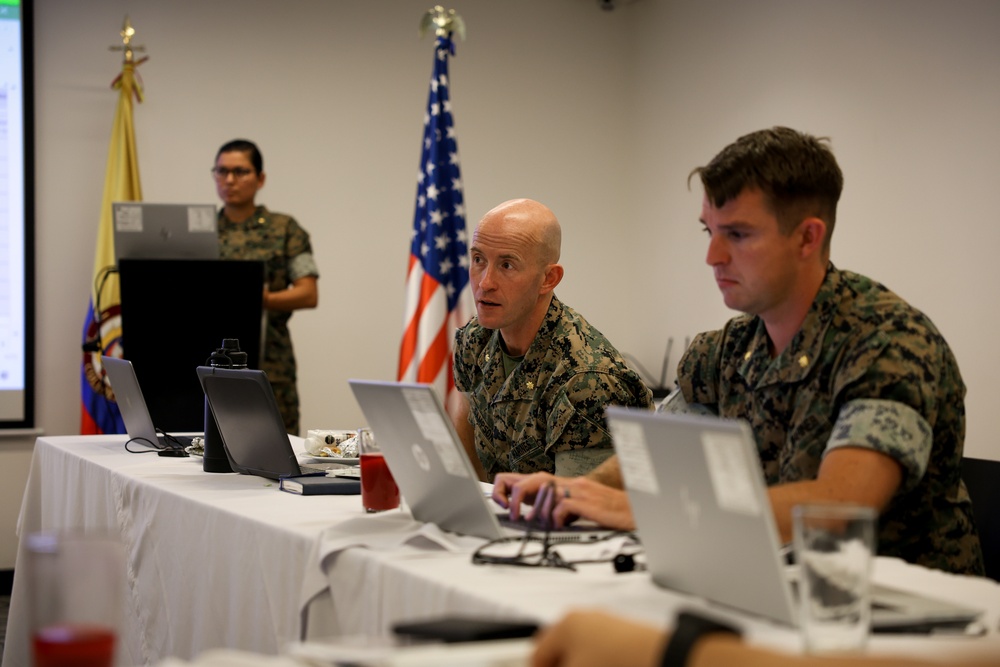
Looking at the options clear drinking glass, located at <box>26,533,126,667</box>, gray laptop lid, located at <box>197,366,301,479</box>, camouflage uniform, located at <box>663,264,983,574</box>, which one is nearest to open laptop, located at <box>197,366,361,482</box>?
gray laptop lid, located at <box>197,366,301,479</box>

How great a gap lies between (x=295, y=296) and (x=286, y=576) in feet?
10.5

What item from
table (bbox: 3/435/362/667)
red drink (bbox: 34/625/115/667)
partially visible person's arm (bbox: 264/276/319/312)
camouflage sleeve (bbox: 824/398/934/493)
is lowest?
table (bbox: 3/435/362/667)

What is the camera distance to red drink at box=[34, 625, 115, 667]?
0.92 meters

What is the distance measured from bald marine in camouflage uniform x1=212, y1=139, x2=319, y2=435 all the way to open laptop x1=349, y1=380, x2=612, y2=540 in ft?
10.1

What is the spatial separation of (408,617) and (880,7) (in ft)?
13.4

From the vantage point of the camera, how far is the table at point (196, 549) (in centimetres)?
178

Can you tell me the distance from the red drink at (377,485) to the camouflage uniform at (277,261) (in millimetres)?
3014

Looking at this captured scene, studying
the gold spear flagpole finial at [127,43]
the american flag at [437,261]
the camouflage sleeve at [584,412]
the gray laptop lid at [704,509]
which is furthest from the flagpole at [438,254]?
the gray laptop lid at [704,509]

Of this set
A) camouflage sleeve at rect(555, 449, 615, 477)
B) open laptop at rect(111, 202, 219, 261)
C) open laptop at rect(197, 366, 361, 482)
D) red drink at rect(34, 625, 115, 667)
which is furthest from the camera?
open laptop at rect(111, 202, 219, 261)

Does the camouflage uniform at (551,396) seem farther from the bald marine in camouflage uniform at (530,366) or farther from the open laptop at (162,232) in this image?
the open laptop at (162,232)

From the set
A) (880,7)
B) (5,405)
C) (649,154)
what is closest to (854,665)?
(880,7)

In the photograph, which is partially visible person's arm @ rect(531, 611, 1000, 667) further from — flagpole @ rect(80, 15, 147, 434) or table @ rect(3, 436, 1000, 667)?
flagpole @ rect(80, 15, 147, 434)

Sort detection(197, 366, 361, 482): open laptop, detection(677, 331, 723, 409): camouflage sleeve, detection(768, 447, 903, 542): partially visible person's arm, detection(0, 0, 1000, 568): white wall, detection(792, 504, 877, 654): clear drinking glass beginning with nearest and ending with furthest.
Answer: detection(792, 504, 877, 654): clear drinking glass
detection(768, 447, 903, 542): partially visible person's arm
detection(677, 331, 723, 409): camouflage sleeve
detection(197, 366, 361, 482): open laptop
detection(0, 0, 1000, 568): white wall

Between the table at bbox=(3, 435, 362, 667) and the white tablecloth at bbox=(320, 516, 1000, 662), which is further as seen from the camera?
the table at bbox=(3, 435, 362, 667)
